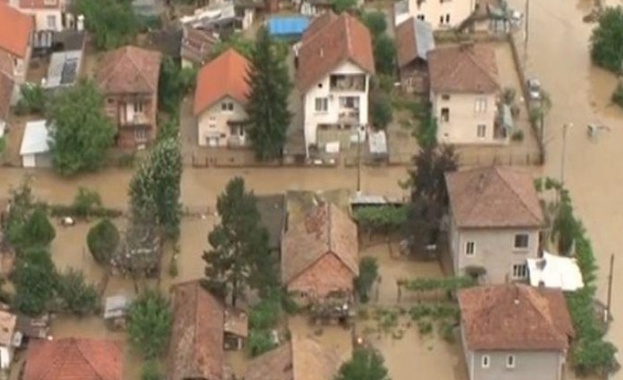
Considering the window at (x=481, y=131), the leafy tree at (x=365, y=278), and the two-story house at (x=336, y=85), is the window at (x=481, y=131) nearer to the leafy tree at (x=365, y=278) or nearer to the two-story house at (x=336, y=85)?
the two-story house at (x=336, y=85)

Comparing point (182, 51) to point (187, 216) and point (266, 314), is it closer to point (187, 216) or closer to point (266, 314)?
point (187, 216)

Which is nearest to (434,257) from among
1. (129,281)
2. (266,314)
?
(266,314)

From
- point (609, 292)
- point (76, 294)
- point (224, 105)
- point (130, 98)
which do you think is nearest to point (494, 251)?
point (609, 292)

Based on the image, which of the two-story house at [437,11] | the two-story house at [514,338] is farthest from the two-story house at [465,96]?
the two-story house at [514,338]

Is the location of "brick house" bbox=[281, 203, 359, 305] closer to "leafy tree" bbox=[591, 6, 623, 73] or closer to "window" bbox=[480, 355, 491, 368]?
"window" bbox=[480, 355, 491, 368]

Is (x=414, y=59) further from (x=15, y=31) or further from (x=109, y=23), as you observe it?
(x=15, y=31)

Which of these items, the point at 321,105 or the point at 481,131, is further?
the point at 481,131
